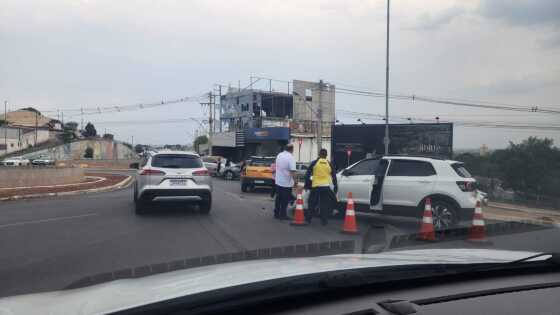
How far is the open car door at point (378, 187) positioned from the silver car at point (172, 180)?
163 inches

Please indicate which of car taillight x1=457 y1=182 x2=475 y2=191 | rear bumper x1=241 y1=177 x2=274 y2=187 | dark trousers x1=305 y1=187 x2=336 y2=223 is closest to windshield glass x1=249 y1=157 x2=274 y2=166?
rear bumper x1=241 y1=177 x2=274 y2=187

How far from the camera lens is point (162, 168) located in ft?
37.6

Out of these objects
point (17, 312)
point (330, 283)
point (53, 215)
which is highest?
point (330, 283)

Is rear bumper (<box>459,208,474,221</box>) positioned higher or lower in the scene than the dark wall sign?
lower

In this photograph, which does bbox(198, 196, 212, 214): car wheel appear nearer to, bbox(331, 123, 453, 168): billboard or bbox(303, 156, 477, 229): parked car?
bbox(303, 156, 477, 229): parked car

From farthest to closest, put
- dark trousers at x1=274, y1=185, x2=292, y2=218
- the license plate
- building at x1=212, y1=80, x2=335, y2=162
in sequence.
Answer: building at x1=212, y1=80, x2=335, y2=162
the license plate
dark trousers at x1=274, y1=185, x2=292, y2=218

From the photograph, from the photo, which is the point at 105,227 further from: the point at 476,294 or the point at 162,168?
the point at 476,294

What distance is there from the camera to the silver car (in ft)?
37.1

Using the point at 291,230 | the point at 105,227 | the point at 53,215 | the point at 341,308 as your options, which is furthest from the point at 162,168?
the point at 341,308

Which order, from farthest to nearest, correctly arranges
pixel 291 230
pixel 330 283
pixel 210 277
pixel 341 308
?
pixel 291 230 < pixel 210 277 < pixel 330 283 < pixel 341 308

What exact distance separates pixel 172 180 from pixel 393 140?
55.3ft

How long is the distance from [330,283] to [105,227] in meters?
8.46

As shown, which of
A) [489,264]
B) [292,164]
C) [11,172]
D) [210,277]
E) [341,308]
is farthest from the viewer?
[11,172]

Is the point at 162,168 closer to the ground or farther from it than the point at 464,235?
farther from it
